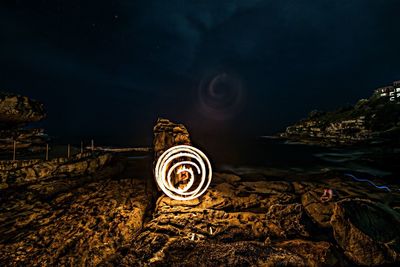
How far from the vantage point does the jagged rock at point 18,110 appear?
19.4m

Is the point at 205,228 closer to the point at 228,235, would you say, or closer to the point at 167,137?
the point at 228,235

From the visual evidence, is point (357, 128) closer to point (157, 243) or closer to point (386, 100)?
point (386, 100)

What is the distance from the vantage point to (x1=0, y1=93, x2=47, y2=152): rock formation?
19.3 metres

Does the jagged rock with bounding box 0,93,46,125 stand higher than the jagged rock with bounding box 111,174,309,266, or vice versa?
the jagged rock with bounding box 0,93,46,125

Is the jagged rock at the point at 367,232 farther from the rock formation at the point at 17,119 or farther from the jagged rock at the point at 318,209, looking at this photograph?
the rock formation at the point at 17,119

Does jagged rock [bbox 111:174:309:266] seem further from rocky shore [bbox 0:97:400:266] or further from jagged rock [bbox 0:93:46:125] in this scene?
jagged rock [bbox 0:93:46:125]

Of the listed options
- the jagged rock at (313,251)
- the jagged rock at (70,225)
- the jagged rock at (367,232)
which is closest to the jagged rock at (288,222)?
the jagged rock at (313,251)

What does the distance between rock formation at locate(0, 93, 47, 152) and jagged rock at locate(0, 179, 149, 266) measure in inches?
494

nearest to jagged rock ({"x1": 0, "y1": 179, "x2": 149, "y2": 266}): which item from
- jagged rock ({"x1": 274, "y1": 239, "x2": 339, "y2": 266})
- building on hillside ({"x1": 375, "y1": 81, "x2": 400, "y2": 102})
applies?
jagged rock ({"x1": 274, "y1": 239, "x2": 339, "y2": 266})

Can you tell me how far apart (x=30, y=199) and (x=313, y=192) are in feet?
57.6

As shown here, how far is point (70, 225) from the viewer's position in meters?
8.10

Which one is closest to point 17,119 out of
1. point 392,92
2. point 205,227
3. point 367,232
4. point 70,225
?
point 70,225

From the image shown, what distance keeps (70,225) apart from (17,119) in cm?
2145

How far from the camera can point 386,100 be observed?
87.0 m
